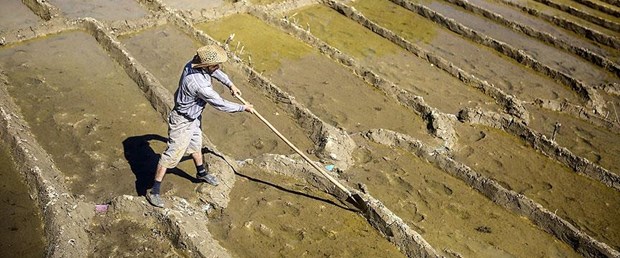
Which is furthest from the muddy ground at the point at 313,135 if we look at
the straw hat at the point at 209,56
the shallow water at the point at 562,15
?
the straw hat at the point at 209,56

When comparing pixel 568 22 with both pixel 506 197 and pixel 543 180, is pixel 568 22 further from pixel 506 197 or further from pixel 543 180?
pixel 506 197

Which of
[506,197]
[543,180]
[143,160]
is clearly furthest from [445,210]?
[143,160]

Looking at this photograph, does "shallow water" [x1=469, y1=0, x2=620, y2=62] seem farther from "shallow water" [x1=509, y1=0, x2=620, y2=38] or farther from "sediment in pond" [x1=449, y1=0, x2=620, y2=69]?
"shallow water" [x1=509, y1=0, x2=620, y2=38]

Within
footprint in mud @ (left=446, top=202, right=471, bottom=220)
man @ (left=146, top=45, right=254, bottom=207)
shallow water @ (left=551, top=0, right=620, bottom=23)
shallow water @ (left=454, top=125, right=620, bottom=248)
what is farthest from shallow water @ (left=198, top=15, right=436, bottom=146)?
shallow water @ (left=551, top=0, right=620, bottom=23)

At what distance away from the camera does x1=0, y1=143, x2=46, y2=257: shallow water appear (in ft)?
16.3

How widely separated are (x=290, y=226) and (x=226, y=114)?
2.72 metres

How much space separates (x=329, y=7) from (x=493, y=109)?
18.1ft

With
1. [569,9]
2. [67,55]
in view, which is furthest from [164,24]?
[569,9]

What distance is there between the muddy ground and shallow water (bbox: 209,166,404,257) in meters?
0.02

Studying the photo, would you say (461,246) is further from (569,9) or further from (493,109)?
(569,9)

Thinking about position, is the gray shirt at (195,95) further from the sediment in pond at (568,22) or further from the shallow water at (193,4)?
the sediment in pond at (568,22)

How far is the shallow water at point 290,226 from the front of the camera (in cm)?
522

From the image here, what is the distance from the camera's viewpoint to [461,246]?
18.5 ft

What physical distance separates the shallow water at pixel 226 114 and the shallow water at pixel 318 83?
643 millimetres
